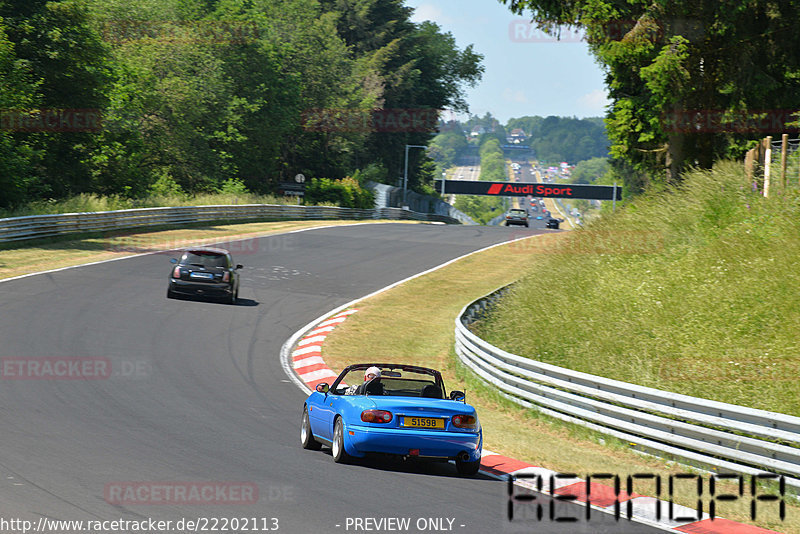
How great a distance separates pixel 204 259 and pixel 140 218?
17008 millimetres

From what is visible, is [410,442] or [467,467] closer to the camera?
[410,442]

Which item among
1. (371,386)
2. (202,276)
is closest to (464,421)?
(371,386)

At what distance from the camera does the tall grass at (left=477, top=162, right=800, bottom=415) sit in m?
13.3

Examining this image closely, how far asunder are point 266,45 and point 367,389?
215ft

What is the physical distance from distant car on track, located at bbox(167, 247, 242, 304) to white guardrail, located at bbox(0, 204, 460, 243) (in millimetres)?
9875

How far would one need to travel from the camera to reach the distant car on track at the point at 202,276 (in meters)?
24.8

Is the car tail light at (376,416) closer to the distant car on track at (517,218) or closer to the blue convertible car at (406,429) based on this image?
the blue convertible car at (406,429)

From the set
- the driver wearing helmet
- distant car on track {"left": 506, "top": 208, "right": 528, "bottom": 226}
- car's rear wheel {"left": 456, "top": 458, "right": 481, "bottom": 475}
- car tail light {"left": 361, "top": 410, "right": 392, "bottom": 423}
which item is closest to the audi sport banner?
distant car on track {"left": 506, "top": 208, "right": 528, "bottom": 226}

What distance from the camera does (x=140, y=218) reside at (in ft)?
134

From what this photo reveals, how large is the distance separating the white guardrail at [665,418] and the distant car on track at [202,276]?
34.7ft

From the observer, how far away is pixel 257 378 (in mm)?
16516

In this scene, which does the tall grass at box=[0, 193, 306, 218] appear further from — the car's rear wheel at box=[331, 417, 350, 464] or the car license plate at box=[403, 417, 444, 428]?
the car license plate at box=[403, 417, 444, 428]

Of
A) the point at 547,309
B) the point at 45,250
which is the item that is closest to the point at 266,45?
the point at 45,250

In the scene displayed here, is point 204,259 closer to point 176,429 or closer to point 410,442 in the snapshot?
point 176,429
